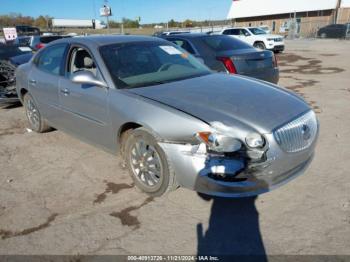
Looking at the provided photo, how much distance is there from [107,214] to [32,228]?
2.32ft

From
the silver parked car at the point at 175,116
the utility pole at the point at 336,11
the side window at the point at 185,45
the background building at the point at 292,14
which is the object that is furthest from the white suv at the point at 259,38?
the utility pole at the point at 336,11

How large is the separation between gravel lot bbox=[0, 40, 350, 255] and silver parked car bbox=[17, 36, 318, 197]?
32cm

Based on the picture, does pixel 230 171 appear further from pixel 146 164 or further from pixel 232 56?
pixel 232 56

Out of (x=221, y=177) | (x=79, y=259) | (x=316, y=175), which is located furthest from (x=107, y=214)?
(x=316, y=175)

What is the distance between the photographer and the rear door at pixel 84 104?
3.71m

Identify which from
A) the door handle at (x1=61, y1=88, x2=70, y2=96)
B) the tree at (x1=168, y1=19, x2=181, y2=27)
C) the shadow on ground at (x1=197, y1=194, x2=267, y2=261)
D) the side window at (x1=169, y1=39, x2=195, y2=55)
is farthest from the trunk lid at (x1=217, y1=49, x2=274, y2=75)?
the tree at (x1=168, y1=19, x2=181, y2=27)

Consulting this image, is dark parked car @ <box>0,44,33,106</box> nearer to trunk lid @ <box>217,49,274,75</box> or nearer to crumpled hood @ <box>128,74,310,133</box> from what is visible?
trunk lid @ <box>217,49,274,75</box>

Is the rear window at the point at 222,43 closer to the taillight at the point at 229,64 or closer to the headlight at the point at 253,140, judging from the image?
the taillight at the point at 229,64

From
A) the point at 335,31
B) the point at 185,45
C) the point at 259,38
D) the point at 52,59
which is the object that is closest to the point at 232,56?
the point at 185,45

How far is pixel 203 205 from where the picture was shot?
3215mm

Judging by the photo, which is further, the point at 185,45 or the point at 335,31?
the point at 335,31

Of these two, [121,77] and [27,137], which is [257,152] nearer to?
[121,77]

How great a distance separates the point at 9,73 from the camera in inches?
289

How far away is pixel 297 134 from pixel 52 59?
11.9ft
